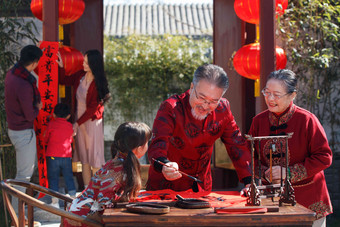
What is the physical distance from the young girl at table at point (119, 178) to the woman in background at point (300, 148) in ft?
2.42

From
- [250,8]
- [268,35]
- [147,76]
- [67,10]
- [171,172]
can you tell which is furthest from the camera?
[147,76]

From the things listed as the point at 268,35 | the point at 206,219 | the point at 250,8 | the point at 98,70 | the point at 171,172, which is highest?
the point at 250,8

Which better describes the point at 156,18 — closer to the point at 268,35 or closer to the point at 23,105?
the point at 268,35

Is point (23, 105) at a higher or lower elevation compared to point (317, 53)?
lower

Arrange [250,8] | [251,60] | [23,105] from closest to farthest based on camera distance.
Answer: [23,105]
[250,8]
[251,60]

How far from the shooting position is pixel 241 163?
2811 millimetres

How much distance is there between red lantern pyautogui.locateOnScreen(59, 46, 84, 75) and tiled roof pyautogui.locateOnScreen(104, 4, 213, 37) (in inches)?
418

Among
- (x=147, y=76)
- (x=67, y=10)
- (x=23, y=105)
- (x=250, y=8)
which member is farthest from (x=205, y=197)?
(x=147, y=76)

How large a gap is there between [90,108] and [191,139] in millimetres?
2543

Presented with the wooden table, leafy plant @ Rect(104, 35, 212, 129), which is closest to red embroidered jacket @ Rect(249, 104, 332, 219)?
the wooden table

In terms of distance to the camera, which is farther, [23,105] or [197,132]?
[23,105]

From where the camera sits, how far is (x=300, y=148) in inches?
111

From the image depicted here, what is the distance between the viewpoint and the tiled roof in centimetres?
1677

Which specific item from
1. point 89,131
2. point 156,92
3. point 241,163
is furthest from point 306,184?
point 156,92
